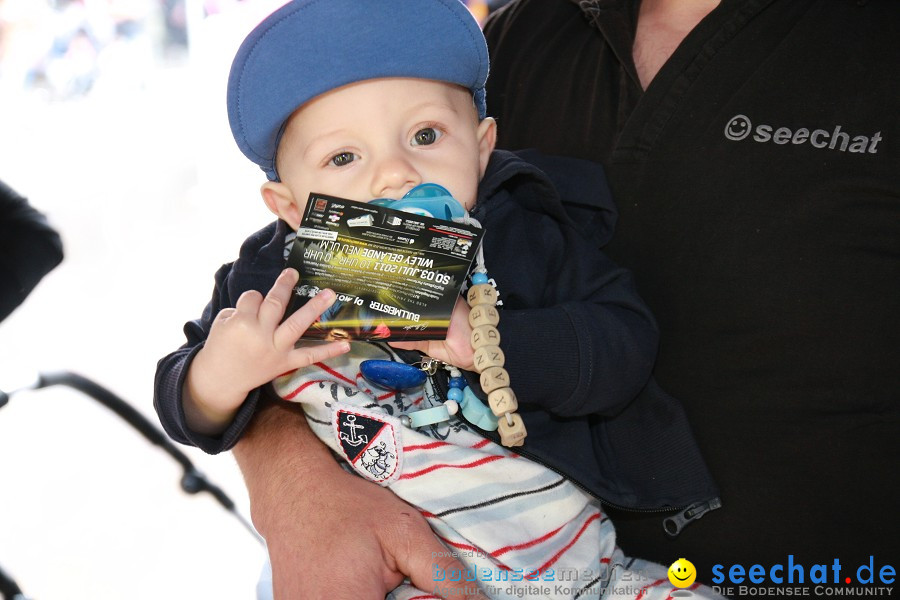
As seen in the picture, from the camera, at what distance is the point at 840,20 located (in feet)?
4.33

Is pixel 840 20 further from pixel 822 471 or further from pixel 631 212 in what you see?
pixel 822 471

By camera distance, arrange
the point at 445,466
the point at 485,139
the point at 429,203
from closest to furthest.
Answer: the point at 429,203, the point at 445,466, the point at 485,139

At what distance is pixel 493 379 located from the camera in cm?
110

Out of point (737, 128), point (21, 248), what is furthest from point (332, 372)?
point (21, 248)

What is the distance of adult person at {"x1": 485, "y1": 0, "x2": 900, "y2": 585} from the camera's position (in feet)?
4.13

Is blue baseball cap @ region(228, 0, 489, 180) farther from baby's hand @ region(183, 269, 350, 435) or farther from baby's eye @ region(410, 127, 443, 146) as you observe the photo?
baby's hand @ region(183, 269, 350, 435)

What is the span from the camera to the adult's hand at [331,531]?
47.1 inches

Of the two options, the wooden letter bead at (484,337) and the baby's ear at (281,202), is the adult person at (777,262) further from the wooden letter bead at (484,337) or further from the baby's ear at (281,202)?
the baby's ear at (281,202)

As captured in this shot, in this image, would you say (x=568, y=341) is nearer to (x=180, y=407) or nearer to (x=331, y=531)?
(x=331, y=531)

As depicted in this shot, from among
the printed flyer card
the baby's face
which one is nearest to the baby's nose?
the baby's face

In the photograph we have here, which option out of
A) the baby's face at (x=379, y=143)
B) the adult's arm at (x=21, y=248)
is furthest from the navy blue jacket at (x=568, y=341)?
the adult's arm at (x=21, y=248)

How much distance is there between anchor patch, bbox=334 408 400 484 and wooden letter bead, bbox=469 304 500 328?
25cm

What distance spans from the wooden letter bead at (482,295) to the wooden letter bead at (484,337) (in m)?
0.04

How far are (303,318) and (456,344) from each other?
8.5 inches
